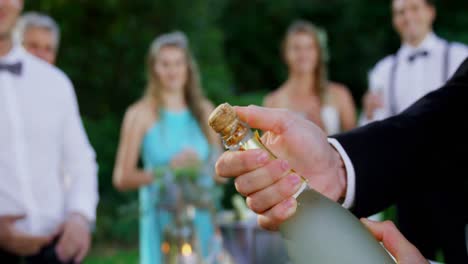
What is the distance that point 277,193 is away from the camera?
44.3 inches

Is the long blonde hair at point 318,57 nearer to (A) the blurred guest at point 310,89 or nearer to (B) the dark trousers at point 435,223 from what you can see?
(A) the blurred guest at point 310,89

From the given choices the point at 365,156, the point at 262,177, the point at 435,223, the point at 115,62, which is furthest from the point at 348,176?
the point at 115,62

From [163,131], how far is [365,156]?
3.54 meters

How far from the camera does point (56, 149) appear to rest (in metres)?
3.36

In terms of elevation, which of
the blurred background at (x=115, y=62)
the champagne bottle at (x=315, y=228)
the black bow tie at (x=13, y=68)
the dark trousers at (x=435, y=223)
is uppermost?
the champagne bottle at (x=315, y=228)

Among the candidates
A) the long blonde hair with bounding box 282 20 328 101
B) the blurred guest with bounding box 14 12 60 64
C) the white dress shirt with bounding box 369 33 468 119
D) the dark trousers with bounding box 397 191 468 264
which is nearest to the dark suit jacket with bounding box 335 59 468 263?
the dark trousers with bounding box 397 191 468 264

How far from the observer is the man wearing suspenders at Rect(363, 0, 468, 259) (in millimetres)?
4254

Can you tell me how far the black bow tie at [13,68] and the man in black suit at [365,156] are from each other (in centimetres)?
209

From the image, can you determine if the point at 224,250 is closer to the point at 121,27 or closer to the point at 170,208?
the point at 170,208

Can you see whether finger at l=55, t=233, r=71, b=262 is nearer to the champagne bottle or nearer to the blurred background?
the champagne bottle

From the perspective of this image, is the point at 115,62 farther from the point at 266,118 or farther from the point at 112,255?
the point at 266,118

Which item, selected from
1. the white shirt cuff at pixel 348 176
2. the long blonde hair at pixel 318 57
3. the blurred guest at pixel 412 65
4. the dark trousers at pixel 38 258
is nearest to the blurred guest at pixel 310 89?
the long blonde hair at pixel 318 57

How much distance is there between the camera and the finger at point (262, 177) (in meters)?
1.10

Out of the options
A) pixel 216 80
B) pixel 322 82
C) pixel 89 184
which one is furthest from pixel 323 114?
pixel 216 80
